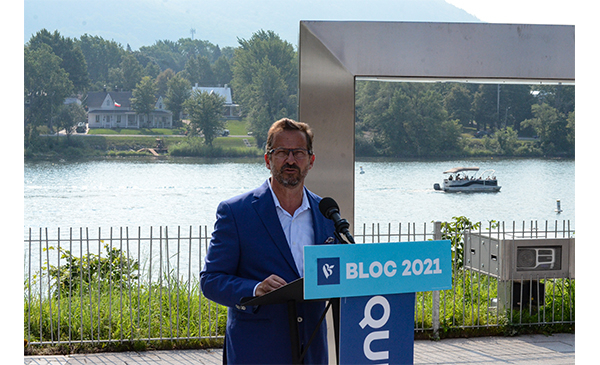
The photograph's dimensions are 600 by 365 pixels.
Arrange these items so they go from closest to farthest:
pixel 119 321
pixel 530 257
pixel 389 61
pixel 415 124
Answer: pixel 389 61 < pixel 119 321 < pixel 530 257 < pixel 415 124

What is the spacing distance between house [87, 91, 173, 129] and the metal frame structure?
31829 mm

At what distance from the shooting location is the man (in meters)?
2.05

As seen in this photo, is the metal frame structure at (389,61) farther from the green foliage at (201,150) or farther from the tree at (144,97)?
the tree at (144,97)

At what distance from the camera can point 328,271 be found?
1689 millimetres

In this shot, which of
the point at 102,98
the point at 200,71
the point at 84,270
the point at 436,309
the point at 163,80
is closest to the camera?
the point at 436,309

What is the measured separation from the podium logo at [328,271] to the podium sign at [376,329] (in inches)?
3.4

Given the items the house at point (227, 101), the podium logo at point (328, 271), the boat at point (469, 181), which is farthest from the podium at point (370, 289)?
the boat at point (469, 181)

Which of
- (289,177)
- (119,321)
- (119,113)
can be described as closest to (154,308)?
(119,321)

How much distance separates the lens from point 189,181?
128 feet

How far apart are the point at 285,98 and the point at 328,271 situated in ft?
101

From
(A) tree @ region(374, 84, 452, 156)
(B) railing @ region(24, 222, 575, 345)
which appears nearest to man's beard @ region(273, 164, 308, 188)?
(B) railing @ region(24, 222, 575, 345)

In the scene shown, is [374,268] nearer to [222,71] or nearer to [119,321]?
[119,321]

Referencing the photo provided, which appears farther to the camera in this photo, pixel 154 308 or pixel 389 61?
pixel 154 308

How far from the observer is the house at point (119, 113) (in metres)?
33.8
